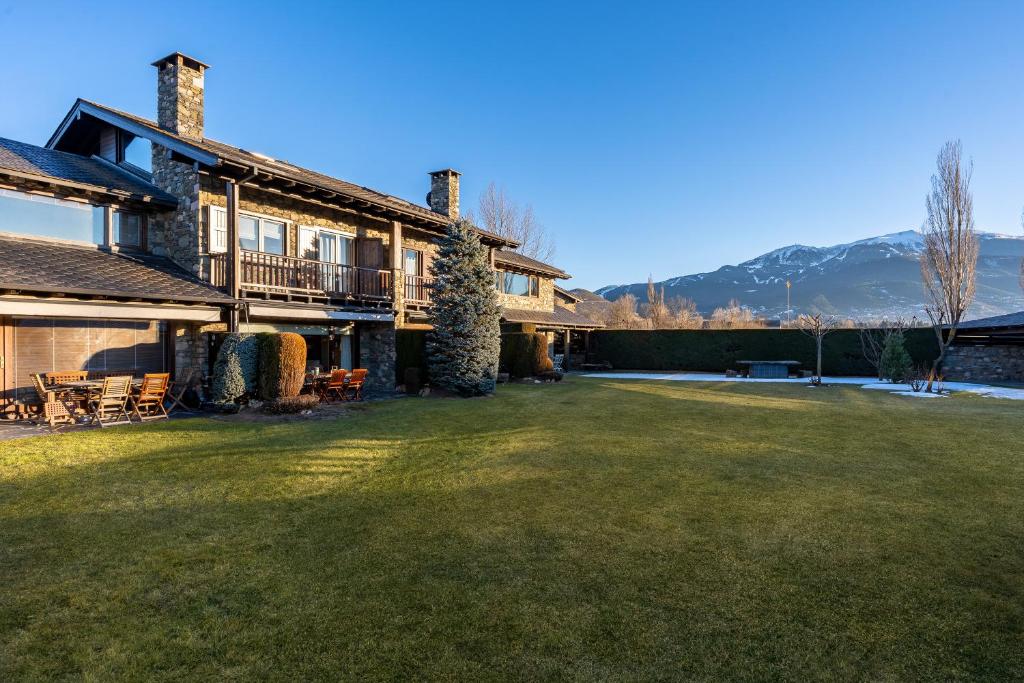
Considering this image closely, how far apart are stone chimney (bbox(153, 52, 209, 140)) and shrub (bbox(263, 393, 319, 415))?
8.69 meters

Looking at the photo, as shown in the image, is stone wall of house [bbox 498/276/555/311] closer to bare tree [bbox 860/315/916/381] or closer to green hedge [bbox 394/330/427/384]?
green hedge [bbox 394/330/427/384]

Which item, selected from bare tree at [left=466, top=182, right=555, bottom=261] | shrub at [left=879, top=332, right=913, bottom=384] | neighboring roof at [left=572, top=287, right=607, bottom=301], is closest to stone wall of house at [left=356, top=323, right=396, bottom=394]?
shrub at [left=879, top=332, right=913, bottom=384]

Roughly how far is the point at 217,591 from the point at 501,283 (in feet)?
74.4

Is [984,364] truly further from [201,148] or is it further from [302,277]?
[201,148]

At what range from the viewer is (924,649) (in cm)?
311

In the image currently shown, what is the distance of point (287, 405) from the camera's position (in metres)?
11.7

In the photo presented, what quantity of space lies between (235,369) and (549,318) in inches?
703

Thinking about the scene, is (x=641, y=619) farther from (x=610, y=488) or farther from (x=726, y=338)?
(x=726, y=338)

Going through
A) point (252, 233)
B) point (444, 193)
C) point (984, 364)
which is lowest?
point (984, 364)

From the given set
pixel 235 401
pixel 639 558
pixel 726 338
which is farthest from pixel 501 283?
pixel 639 558

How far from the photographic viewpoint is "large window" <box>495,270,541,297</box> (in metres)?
26.0

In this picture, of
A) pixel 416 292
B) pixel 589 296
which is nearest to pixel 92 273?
pixel 416 292

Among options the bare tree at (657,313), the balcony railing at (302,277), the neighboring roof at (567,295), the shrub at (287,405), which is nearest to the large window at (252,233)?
the balcony railing at (302,277)

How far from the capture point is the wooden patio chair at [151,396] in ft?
35.9
